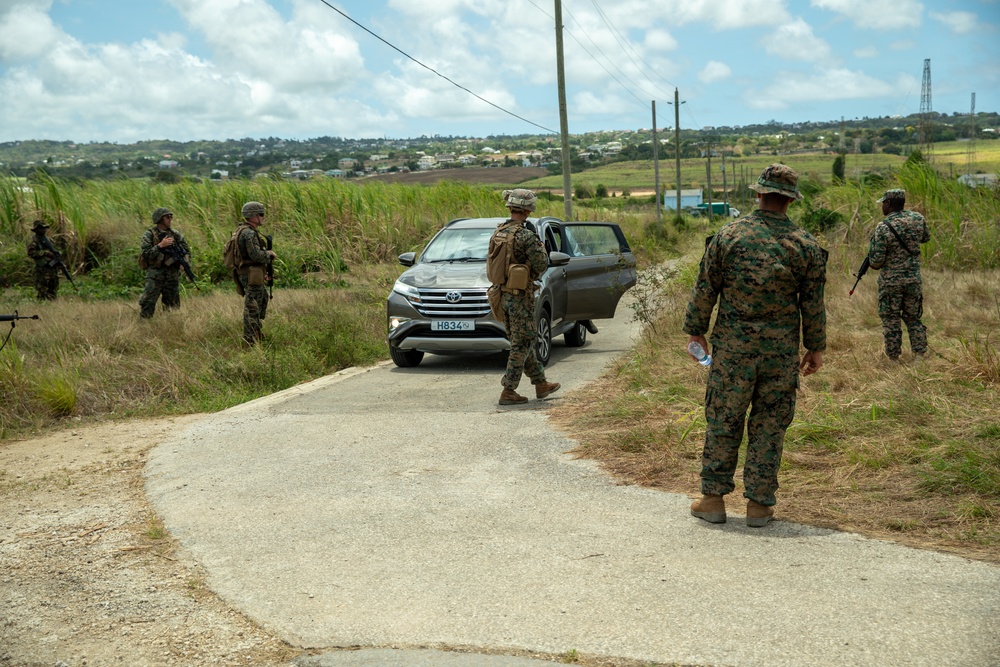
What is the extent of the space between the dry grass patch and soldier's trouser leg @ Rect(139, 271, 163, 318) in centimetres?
713

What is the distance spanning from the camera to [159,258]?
14.3 m

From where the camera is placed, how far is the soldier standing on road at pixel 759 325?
5523mm

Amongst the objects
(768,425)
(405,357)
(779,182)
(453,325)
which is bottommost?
(405,357)

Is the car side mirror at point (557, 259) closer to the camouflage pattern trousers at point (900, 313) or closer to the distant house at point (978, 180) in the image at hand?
the camouflage pattern trousers at point (900, 313)

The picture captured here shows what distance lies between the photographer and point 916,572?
4.93m

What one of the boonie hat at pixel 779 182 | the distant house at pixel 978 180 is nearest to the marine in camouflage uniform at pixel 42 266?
the boonie hat at pixel 779 182

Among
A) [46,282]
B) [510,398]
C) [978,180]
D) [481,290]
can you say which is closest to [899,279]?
[510,398]

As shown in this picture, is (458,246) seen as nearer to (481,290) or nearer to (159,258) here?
(481,290)

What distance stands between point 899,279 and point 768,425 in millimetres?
5550

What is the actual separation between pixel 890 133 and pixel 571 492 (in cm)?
5607

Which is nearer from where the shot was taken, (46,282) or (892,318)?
(892,318)

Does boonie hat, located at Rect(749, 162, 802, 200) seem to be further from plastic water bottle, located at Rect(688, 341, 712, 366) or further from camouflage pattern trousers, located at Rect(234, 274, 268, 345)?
camouflage pattern trousers, located at Rect(234, 274, 268, 345)

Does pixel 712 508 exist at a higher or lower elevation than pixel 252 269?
lower

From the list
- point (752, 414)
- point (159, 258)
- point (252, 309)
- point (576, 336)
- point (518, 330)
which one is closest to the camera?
point (752, 414)
